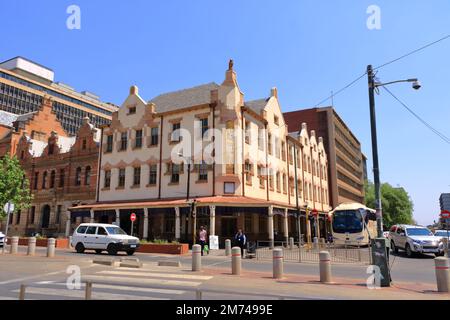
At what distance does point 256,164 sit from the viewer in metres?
31.6

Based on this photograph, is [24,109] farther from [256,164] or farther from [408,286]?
[408,286]

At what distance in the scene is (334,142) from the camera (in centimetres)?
5903

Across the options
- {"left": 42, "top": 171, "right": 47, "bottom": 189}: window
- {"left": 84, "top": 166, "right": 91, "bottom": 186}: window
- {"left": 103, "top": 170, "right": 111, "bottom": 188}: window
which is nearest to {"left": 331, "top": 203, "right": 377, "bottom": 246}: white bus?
{"left": 103, "top": 170, "right": 111, "bottom": 188}: window

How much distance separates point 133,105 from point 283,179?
17.1 m

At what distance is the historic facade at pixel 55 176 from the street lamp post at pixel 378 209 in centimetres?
3031

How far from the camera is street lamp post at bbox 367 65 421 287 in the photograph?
34.5 feet

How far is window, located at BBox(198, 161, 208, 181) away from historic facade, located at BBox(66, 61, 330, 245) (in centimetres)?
8

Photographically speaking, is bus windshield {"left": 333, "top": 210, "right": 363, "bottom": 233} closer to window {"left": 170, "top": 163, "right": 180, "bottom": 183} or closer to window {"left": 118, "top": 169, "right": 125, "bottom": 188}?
window {"left": 170, "top": 163, "right": 180, "bottom": 183}

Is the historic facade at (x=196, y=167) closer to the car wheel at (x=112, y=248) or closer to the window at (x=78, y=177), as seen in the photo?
the window at (x=78, y=177)

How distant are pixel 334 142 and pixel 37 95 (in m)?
70.1

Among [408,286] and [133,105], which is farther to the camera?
[133,105]

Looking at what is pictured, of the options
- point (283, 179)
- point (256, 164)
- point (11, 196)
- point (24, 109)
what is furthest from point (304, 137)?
point (24, 109)

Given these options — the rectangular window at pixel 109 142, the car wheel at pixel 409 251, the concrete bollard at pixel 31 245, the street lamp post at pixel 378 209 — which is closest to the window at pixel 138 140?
the rectangular window at pixel 109 142
